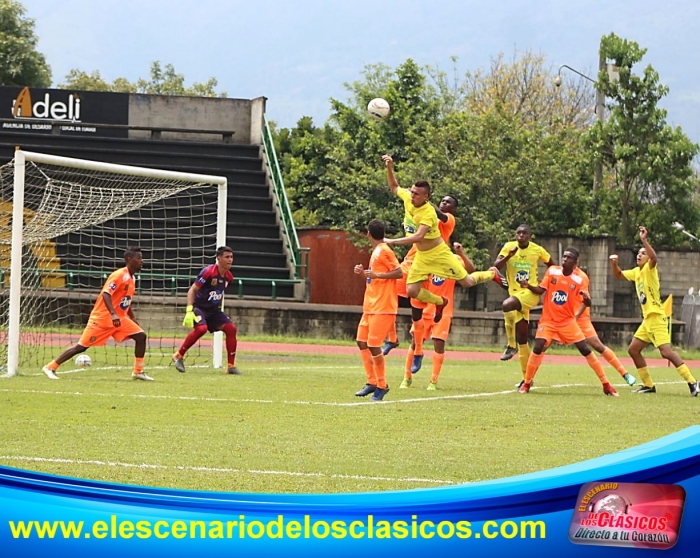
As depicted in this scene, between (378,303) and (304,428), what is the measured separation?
8.80 ft

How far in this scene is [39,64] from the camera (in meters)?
69.2

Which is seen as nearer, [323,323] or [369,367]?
[369,367]

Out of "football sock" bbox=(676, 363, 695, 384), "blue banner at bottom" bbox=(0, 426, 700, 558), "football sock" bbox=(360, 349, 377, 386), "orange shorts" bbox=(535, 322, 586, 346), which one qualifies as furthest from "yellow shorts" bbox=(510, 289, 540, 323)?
"blue banner at bottom" bbox=(0, 426, 700, 558)

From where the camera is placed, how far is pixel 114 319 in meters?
15.0

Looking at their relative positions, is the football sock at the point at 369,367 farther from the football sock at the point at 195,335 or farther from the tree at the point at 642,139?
the tree at the point at 642,139

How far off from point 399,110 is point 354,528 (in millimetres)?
38519

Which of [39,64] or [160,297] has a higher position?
[39,64]

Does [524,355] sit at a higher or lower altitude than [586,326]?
lower

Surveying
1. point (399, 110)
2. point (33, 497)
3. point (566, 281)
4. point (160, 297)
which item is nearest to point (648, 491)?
point (33, 497)

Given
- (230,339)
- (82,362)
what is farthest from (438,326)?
(82,362)

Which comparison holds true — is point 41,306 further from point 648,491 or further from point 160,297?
point 648,491

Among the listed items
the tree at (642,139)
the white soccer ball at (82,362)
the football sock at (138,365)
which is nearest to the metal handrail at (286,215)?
the tree at (642,139)

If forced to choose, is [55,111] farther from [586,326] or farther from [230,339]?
[586,326]

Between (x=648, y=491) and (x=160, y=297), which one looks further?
(x=160, y=297)
